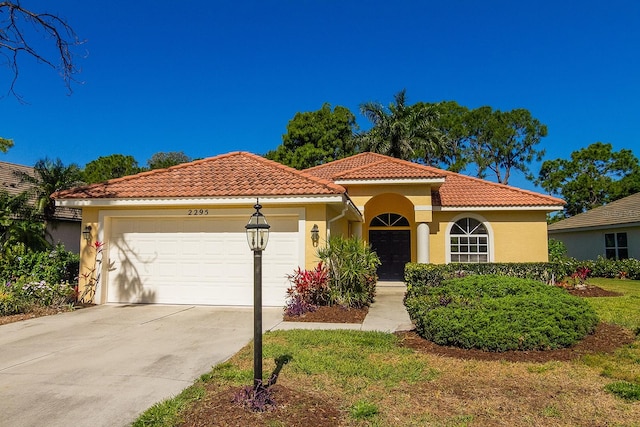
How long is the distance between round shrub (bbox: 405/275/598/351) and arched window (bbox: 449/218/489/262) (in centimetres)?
905

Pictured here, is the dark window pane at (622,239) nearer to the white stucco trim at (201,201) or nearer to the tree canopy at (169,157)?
the white stucco trim at (201,201)

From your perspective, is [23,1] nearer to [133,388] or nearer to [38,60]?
[38,60]

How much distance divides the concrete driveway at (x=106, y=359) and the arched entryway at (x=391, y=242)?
29.4 feet

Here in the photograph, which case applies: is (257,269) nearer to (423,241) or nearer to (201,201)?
(201,201)

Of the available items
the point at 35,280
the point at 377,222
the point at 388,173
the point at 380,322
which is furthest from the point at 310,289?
the point at 377,222

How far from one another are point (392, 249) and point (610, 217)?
45.0 feet

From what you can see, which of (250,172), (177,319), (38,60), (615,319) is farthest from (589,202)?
(38,60)

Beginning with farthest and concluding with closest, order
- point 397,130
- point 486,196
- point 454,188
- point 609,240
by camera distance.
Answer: point 397,130 < point 609,240 < point 454,188 < point 486,196

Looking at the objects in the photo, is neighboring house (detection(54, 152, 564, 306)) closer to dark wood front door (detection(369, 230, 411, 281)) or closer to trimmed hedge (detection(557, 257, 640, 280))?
dark wood front door (detection(369, 230, 411, 281))

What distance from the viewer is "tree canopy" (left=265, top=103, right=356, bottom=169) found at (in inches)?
1308

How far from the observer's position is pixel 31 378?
5227 mm

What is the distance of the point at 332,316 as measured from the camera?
9133 mm

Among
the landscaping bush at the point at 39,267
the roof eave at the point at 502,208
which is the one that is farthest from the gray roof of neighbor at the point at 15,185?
the roof eave at the point at 502,208

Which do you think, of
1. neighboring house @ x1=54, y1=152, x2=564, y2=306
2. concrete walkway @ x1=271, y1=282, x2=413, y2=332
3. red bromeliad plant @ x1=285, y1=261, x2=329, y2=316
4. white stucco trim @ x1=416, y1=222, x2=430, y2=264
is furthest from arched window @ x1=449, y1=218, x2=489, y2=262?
red bromeliad plant @ x1=285, y1=261, x2=329, y2=316
